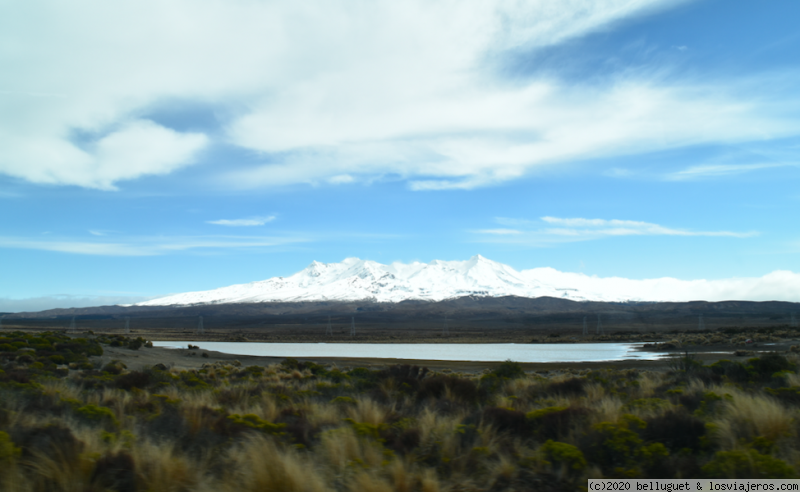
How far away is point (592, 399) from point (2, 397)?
11.8 metres

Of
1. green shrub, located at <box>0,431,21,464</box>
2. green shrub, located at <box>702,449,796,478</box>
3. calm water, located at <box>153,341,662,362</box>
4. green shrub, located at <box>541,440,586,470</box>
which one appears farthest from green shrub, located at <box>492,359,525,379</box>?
calm water, located at <box>153,341,662,362</box>

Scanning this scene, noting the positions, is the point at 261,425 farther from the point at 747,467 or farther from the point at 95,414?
the point at 747,467

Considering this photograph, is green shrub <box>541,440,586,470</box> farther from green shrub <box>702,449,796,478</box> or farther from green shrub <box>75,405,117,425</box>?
green shrub <box>75,405,117,425</box>

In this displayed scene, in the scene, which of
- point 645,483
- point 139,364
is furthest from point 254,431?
point 139,364

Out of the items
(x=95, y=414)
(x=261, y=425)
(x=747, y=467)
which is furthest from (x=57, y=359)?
(x=747, y=467)

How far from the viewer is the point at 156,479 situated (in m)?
5.67

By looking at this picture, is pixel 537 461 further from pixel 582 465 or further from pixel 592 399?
pixel 592 399

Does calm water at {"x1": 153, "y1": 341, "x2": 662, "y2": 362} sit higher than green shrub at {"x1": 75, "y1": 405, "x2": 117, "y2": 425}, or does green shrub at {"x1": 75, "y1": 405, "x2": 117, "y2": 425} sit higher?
green shrub at {"x1": 75, "y1": 405, "x2": 117, "y2": 425}

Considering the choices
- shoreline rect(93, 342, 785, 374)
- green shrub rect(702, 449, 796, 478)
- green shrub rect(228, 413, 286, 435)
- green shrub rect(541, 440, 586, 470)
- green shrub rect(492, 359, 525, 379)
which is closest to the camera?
green shrub rect(702, 449, 796, 478)

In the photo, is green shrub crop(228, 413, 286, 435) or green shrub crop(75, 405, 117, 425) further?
green shrub crop(75, 405, 117, 425)

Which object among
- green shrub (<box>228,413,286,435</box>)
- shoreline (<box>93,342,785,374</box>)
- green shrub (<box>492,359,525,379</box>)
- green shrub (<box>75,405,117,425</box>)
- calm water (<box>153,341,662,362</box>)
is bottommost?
calm water (<box>153,341,662,362</box>)

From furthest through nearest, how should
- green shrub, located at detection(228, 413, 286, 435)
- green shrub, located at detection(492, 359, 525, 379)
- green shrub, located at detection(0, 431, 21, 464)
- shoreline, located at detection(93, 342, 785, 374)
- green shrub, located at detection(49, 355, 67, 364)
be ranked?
shoreline, located at detection(93, 342, 785, 374)
green shrub, located at detection(49, 355, 67, 364)
green shrub, located at detection(492, 359, 525, 379)
green shrub, located at detection(228, 413, 286, 435)
green shrub, located at detection(0, 431, 21, 464)

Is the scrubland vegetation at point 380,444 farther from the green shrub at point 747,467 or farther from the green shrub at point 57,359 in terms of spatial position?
the green shrub at point 57,359

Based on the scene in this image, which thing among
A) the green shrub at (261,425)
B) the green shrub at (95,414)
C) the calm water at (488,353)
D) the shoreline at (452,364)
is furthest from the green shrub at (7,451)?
the calm water at (488,353)
